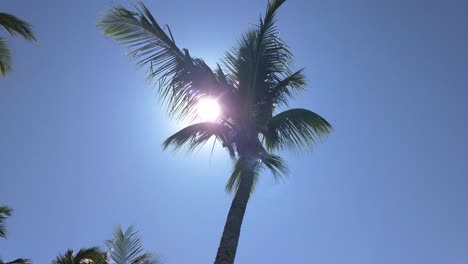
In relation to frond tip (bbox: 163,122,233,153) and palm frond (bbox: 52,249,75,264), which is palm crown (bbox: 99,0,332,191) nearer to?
frond tip (bbox: 163,122,233,153)

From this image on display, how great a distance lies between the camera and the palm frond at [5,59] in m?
10.2

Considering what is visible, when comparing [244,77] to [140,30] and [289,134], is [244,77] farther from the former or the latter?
[140,30]

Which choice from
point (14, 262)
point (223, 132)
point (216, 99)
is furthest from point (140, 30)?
point (14, 262)

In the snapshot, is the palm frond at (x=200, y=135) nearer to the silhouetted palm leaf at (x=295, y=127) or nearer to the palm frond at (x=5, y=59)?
the silhouetted palm leaf at (x=295, y=127)

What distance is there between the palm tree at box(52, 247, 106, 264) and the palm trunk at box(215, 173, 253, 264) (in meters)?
5.21

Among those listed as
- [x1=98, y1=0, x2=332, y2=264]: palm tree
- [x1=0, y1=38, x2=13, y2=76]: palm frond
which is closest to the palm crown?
[x1=98, y1=0, x2=332, y2=264]: palm tree

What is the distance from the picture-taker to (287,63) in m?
9.28

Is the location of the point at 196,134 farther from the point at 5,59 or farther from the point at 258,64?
the point at 5,59

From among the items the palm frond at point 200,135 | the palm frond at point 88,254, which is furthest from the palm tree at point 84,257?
the palm frond at point 200,135

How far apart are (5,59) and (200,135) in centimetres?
596

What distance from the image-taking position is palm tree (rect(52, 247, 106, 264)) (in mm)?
10203

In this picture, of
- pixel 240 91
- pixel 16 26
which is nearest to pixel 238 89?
pixel 240 91

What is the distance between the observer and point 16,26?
9.88 metres

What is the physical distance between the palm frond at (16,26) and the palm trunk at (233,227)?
706 cm
